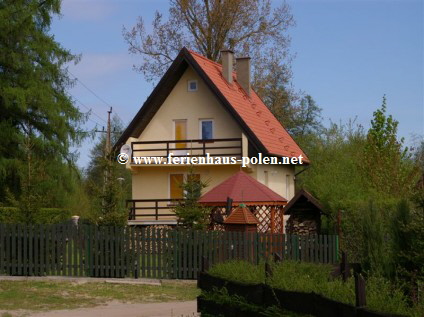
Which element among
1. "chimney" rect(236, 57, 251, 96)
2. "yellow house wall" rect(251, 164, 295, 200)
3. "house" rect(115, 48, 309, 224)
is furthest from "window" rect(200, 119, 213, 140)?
"chimney" rect(236, 57, 251, 96)

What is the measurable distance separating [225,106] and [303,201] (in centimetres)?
931

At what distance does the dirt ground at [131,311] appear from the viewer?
45.3 feet

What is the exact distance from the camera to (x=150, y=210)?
118 feet

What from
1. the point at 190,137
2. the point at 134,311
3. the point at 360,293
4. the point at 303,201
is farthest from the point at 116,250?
the point at 190,137

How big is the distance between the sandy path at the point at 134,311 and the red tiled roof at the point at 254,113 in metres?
18.2

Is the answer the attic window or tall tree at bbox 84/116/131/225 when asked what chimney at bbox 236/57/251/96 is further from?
tall tree at bbox 84/116/131/225

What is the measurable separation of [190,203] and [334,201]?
5.06 metres

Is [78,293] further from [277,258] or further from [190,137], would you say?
[190,137]

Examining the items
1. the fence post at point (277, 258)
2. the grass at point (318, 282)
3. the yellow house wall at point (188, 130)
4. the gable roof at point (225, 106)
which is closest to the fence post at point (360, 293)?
the grass at point (318, 282)

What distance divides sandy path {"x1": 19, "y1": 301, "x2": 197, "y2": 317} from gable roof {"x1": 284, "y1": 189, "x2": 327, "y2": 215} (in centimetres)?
958

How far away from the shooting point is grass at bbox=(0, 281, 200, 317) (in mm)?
15484

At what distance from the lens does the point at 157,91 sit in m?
35.0

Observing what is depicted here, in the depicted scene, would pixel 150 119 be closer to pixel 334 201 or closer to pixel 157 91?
pixel 157 91

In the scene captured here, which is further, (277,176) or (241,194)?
(277,176)
